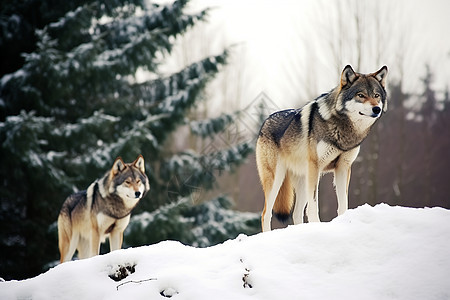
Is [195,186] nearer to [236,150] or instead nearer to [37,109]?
[236,150]

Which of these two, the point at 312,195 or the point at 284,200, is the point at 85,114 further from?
the point at 312,195

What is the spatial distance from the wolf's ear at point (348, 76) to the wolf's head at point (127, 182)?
122 inches

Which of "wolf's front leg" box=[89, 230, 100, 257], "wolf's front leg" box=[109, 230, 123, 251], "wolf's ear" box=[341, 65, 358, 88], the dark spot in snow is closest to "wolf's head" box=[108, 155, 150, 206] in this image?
"wolf's front leg" box=[109, 230, 123, 251]

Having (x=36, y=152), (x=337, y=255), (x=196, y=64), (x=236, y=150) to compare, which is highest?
(x=337, y=255)

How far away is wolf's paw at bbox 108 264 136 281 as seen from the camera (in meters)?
2.76

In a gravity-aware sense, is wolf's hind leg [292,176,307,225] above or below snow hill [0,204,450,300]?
below

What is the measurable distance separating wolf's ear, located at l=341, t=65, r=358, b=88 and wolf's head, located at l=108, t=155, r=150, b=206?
3.11m

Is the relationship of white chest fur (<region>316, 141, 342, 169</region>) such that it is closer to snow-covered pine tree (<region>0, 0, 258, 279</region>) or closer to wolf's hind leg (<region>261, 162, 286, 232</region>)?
wolf's hind leg (<region>261, 162, 286, 232</region>)

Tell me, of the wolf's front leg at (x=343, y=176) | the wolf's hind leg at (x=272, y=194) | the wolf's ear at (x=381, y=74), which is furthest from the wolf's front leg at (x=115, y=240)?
the wolf's ear at (x=381, y=74)

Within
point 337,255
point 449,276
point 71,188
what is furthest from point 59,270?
point 71,188

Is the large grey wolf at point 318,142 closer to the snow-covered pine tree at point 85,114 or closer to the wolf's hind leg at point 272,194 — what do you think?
the wolf's hind leg at point 272,194

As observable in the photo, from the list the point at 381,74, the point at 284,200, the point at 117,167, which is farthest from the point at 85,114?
the point at 381,74

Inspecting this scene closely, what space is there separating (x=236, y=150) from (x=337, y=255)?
9058 mm

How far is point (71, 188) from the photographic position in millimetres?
9797
